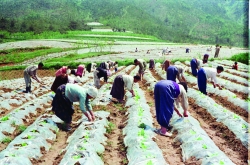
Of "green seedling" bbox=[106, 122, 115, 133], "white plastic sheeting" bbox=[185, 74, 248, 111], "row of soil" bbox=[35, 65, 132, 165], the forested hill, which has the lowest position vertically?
"row of soil" bbox=[35, 65, 132, 165]

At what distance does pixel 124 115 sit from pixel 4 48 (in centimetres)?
4346

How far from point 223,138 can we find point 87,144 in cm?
395

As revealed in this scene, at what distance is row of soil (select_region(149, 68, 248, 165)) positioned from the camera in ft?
22.0

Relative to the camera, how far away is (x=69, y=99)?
26.1 ft

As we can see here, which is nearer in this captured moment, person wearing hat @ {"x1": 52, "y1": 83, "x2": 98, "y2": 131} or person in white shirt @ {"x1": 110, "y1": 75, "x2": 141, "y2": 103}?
person wearing hat @ {"x1": 52, "y1": 83, "x2": 98, "y2": 131}

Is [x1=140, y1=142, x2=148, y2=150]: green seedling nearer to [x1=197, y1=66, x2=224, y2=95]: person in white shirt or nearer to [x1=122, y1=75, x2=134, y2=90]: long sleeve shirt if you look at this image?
[x1=122, y1=75, x2=134, y2=90]: long sleeve shirt

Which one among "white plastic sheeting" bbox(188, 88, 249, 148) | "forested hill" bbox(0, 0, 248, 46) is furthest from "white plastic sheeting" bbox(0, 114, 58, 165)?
"forested hill" bbox(0, 0, 248, 46)

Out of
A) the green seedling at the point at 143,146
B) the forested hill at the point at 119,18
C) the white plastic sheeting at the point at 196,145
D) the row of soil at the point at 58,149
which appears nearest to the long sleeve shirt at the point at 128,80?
the row of soil at the point at 58,149

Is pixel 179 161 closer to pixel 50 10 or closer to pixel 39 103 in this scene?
pixel 39 103

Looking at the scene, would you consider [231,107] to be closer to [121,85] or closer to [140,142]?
[121,85]

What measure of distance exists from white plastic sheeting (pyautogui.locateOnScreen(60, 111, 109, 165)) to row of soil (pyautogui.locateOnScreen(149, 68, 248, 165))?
84.2 inches

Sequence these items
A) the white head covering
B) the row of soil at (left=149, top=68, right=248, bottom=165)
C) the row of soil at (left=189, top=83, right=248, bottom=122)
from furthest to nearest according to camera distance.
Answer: the row of soil at (left=189, top=83, right=248, bottom=122)
the white head covering
the row of soil at (left=149, top=68, right=248, bottom=165)

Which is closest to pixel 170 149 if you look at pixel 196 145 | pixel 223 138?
pixel 196 145

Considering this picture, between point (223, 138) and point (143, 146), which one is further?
point (223, 138)
